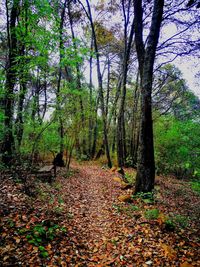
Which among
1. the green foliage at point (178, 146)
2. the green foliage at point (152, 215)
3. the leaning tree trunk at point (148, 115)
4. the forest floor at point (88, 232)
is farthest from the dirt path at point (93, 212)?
the green foliage at point (178, 146)

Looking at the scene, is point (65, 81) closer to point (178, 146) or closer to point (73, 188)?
point (73, 188)

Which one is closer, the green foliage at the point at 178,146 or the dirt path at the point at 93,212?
the dirt path at the point at 93,212

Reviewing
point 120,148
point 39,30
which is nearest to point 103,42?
point 120,148

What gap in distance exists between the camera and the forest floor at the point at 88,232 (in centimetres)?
327

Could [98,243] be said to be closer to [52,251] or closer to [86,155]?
[52,251]

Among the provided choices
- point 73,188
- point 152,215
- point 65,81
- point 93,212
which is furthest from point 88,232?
point 65,81

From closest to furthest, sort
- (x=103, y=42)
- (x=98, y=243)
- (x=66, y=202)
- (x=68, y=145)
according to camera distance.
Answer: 1. (x=98, y=243)
2. (x=66, y=202)
3. (x=68, y=145)
4. (x=103, y=42)

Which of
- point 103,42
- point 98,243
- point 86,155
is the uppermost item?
point 103,42

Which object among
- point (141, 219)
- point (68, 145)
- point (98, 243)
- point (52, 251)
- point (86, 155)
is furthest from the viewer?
point (86, 155)

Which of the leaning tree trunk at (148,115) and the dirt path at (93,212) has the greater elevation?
the leaning tree trunk at (148,115)

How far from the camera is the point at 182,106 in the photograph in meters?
18.5

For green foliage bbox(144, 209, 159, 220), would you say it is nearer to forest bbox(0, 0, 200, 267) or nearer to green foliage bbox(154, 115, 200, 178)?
forest bbox(0, 0, 200, 267)

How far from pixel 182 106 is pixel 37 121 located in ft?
50.1

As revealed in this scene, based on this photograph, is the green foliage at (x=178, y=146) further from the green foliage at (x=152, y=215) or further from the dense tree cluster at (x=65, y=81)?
the green foliage at (x=152, y=215)
